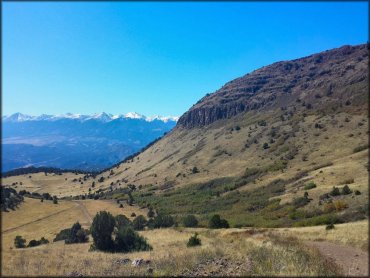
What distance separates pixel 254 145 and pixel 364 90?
50349mm

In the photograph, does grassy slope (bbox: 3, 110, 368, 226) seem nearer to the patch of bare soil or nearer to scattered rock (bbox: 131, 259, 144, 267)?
the patch of bare soil

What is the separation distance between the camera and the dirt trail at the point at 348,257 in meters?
20.8

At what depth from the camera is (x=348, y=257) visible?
85.7ft

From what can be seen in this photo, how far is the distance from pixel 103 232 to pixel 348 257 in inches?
968

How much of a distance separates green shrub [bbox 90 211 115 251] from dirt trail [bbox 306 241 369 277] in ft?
68.5

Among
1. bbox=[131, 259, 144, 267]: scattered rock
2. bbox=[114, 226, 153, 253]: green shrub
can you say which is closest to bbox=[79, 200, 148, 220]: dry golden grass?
bbox=[114, 226, 153, 253]: green shrub

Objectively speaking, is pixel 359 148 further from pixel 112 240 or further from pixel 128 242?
→ pixel 112 240

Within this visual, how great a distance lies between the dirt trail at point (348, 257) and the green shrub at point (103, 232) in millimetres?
20876

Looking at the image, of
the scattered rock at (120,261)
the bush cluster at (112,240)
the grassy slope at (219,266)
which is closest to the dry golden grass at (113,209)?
the bush cluster at (112,240)

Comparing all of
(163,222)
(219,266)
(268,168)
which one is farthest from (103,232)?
(268,168)

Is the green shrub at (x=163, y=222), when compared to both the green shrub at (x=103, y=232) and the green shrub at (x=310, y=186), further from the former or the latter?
the green shrub at (x=310, y=186)

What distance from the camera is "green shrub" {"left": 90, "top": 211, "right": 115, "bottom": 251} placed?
39.0m

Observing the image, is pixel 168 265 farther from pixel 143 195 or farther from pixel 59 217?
pixel 143 195

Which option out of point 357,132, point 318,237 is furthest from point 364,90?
point 318,237
